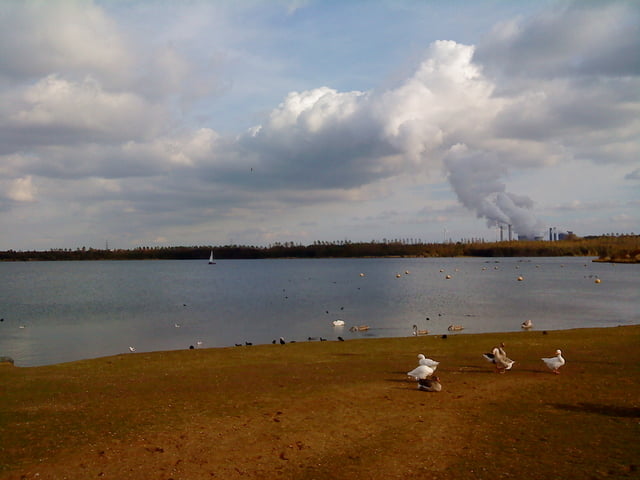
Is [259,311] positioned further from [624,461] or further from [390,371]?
[624,461]

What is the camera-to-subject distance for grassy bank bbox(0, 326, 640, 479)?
34.3 ft

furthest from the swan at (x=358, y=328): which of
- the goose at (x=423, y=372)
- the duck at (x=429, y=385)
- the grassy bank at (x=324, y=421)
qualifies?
the duck at (x=429, y=385)

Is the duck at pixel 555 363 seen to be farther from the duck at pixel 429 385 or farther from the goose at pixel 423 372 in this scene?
the duck at pixel 429 385

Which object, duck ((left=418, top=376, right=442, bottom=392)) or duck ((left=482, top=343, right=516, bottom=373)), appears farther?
duck ((left=482, top=343, right=516, bottom=373))

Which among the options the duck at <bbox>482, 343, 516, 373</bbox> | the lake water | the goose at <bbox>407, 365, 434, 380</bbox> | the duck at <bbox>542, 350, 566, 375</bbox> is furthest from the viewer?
the lake water

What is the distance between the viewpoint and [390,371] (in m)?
19.8

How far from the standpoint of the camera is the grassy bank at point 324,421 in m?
10.5

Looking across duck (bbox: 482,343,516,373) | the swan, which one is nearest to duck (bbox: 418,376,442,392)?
duck (bbox: 482,343,516,373)

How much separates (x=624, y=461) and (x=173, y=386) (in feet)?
45.5

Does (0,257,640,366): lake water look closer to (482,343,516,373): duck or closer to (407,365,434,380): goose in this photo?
(482,343,516,373): duck

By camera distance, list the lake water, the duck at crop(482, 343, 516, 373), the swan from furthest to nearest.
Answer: the swan → the lake water → the duck at crop(482, 343, 516, 373)

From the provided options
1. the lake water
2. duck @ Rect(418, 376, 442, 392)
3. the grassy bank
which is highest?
duck @ Rect(418, 376, 442, 392)

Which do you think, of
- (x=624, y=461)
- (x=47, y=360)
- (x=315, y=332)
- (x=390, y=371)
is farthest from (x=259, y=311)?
(x=624, y=461)

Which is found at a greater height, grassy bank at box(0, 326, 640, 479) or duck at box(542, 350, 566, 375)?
duck at box(542, 350, 566, 375)
